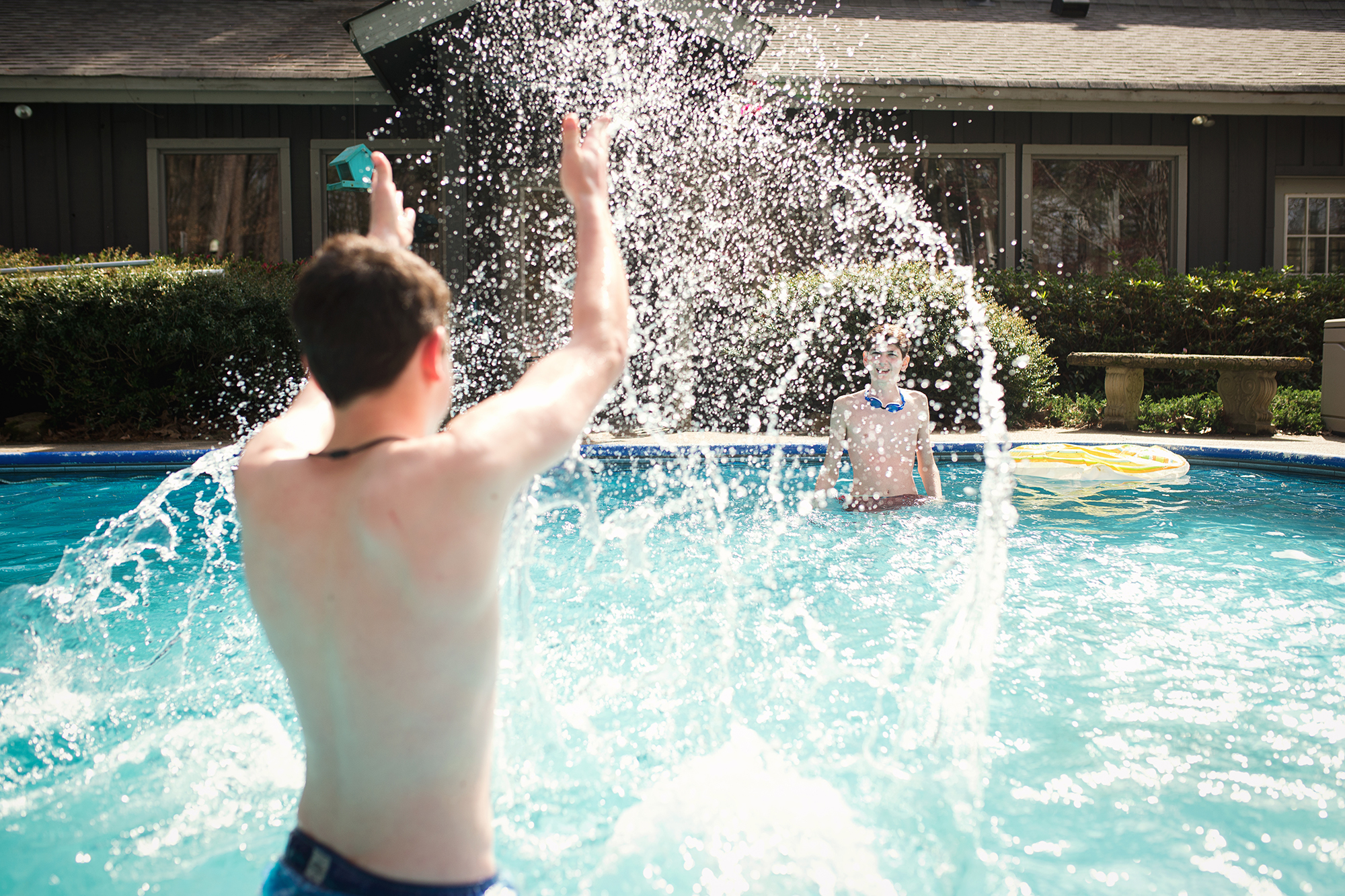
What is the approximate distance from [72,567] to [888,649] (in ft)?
13.1

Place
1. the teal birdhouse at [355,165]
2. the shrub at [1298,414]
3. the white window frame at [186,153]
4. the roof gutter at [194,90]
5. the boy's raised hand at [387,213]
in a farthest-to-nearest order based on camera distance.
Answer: the white window frame at [186,153], the roof gutter at [194,90], the teal birdhouse at [355,165], the shrub at [1298,414], the boy's raised hand at [387,213]

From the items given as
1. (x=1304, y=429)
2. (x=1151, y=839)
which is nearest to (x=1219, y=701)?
(x=1151, y=839)

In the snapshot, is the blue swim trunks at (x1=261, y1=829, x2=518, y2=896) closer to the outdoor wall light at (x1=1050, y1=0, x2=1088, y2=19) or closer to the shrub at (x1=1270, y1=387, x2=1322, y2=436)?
the shrub at (x1=1270, y1=387, x2=1322, y2=436)

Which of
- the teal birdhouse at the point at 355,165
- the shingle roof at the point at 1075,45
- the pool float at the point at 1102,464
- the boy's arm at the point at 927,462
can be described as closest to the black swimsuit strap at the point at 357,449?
the boy's arm at the point at 927,462

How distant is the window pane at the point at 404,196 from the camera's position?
11789 millimetres

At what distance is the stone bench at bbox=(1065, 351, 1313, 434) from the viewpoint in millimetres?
9095

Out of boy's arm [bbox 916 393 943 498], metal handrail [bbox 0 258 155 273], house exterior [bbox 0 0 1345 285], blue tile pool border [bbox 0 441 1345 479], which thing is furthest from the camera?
house exterior [bbox 0 0 1345 285]

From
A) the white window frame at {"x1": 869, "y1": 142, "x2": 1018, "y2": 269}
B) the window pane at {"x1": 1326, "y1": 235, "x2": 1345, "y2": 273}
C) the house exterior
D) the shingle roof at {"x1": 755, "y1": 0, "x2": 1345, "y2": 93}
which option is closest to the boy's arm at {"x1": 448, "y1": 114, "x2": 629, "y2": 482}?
the house exterior

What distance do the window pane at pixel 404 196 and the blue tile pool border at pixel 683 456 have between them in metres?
4.54

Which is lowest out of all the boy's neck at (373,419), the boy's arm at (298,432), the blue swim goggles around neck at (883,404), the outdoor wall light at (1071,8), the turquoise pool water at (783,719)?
the turquoise pool water at (783,719)

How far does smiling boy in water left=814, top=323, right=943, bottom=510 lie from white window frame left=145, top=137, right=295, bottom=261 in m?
8.61

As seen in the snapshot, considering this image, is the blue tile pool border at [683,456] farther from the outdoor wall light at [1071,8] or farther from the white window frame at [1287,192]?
the outdoor wall light at [1071,8]

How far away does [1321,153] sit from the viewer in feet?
41.4

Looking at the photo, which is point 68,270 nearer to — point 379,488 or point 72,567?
point 72,567
